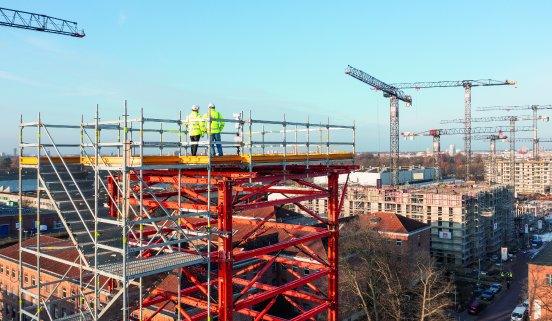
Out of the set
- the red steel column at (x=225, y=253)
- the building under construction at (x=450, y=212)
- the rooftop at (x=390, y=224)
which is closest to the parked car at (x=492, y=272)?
the building under construction at (x=450, y=212)

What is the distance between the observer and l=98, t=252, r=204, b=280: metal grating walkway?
411 inches

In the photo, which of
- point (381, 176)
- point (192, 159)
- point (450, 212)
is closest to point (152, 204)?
point (192, 159)

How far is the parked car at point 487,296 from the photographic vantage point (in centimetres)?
4359

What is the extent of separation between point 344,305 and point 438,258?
90.2 ft

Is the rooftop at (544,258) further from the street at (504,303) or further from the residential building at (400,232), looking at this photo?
the residential building at (400,232)

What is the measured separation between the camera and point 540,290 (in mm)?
34125

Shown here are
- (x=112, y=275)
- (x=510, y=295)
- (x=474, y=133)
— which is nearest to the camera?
(x=112, y=275)

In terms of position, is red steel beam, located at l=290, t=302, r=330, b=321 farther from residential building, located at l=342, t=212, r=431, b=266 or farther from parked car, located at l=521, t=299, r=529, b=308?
parked car, located at l=521, t=299, r=529, b=308

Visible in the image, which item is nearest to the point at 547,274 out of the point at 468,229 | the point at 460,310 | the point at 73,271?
the point at 460,310

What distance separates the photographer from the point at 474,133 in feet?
428

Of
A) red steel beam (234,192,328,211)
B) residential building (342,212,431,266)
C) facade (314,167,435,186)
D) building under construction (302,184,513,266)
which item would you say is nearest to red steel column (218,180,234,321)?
red steel beam (234,192,328,211)

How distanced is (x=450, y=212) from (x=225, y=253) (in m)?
48.3

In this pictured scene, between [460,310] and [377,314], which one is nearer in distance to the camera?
[377,314]

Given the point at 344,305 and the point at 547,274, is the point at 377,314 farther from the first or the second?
the point at 547,274
